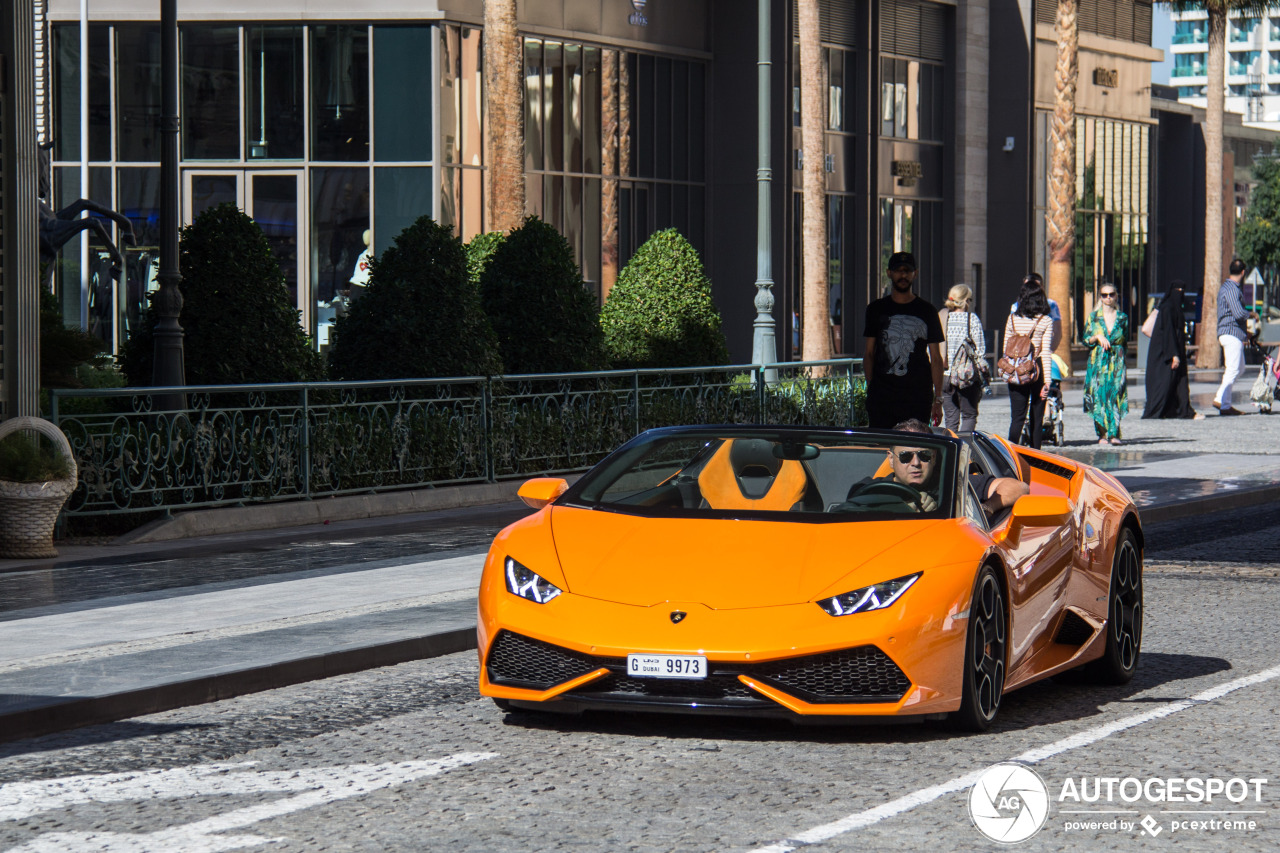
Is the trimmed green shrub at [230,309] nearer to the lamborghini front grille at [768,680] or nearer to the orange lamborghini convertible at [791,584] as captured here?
the orange lamborghini convertible at [791,584]

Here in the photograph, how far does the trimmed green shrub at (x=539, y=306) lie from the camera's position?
1942cm

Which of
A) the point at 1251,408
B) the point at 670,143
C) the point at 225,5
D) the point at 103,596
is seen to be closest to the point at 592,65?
the point at 670,143

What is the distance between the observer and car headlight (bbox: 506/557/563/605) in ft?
23.9

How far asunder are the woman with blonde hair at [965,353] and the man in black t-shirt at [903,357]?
5.75 m

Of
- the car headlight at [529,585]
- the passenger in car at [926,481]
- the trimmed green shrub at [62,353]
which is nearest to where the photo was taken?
the car headlight at [529,585]

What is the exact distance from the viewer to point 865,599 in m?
7.06

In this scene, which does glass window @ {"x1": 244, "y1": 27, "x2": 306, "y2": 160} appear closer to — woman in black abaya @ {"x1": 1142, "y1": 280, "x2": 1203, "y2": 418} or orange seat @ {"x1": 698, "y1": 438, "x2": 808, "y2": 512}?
woman in black abaya @ {"x1": 1142, "y1": 280, "x2": 1203, "y2": 418}

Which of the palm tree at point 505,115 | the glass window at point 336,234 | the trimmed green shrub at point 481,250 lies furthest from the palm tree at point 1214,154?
the trimmed green shrub at point 481,250

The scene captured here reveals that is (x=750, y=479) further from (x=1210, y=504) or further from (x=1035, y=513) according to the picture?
(x=1210, y=504)

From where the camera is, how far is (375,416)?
16.1 metres

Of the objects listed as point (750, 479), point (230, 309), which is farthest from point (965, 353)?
point (750, 479)

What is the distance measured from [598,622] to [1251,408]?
27.0 metres

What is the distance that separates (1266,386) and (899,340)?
2002cm

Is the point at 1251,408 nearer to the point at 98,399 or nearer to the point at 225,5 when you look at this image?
the point at 225,5
